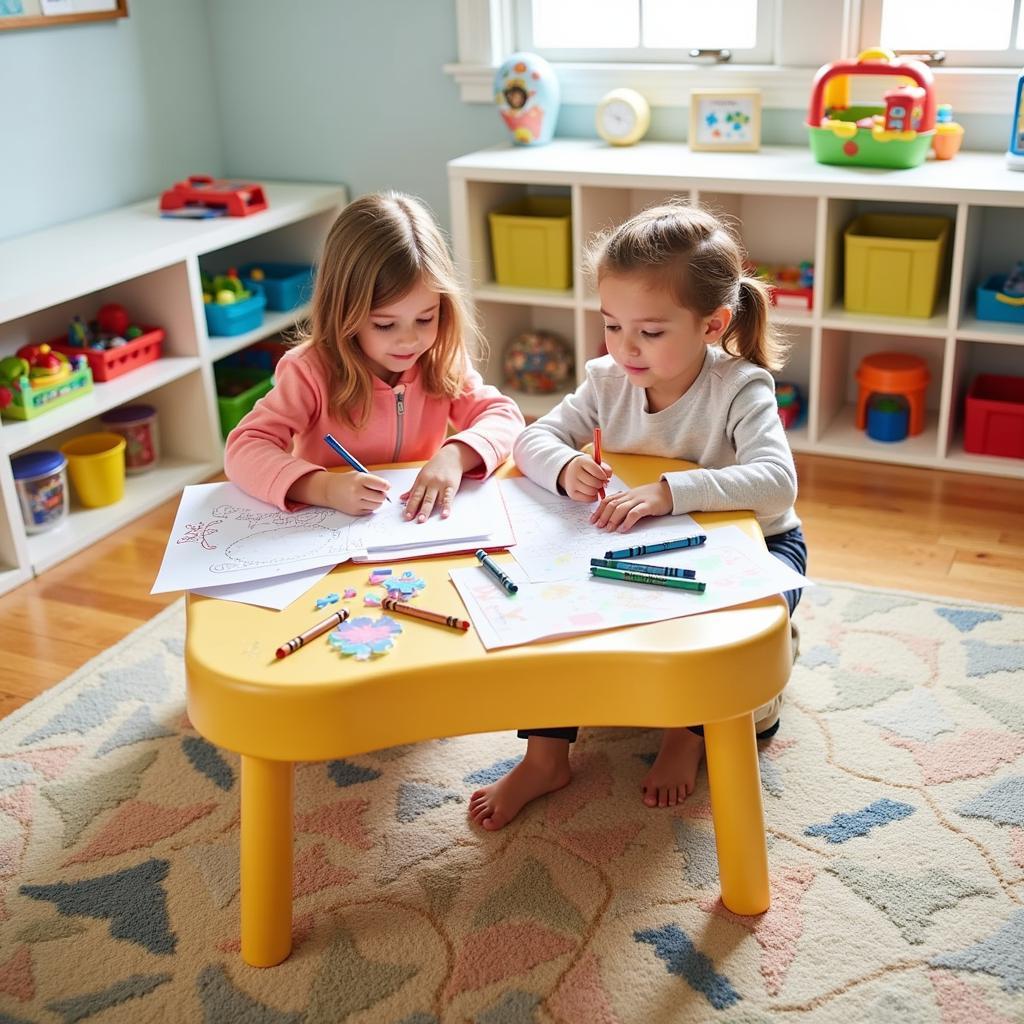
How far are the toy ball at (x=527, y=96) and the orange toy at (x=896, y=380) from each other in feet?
3.09

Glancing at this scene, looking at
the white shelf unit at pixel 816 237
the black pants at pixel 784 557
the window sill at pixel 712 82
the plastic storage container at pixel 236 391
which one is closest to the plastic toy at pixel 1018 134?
the white shelf unit at pixel 816 237

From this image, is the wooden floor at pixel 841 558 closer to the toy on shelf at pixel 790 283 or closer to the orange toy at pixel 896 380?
the orange toy at pixel 896 380

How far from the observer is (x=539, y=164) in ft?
8.87

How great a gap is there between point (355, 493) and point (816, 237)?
5.11 feet

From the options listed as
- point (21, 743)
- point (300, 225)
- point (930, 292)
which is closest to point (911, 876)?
point (21, 743)

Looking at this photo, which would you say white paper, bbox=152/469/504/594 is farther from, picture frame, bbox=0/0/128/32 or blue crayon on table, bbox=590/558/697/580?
picture frame, bbox=0/0/128/32

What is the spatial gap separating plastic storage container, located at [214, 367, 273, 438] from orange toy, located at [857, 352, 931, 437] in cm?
138

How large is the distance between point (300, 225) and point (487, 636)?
228 cm

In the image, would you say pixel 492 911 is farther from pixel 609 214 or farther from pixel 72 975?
pixel 609 214

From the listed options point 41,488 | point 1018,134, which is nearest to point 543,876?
point 41,488

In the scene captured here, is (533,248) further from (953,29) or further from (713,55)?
(953,29)

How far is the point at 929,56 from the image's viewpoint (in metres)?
2.63

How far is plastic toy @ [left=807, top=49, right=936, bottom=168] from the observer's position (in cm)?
245

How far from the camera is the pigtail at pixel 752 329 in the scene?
61.4 inches
